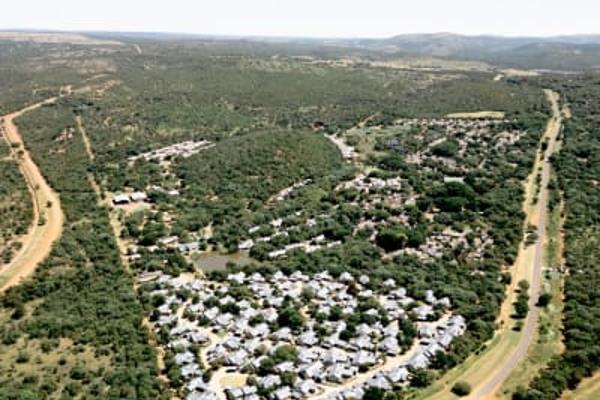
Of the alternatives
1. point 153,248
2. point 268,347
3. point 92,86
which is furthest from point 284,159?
point 92,86

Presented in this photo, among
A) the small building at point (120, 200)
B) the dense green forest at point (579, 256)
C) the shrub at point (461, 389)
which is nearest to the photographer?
the shrub at point (461, 389)

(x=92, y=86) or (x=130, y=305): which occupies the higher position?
(x=92, y=86)

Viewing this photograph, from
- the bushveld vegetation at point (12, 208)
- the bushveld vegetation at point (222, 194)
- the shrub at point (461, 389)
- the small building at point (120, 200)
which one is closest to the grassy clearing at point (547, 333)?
the shrub at point (461, 389)

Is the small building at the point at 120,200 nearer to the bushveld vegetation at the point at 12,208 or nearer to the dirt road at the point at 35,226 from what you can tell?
the dirt road at the point at 35,226

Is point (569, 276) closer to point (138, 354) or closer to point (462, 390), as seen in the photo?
point (462, 390)

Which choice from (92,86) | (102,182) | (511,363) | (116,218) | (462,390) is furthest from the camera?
(92,86)

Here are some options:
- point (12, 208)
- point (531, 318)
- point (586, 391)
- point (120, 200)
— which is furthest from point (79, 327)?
point (586, 391)

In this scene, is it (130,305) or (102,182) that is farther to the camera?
(102,182)

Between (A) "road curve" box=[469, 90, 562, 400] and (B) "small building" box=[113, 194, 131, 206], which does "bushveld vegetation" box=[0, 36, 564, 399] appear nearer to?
(A) "road curve" box=[469, 90, 562, 400]
